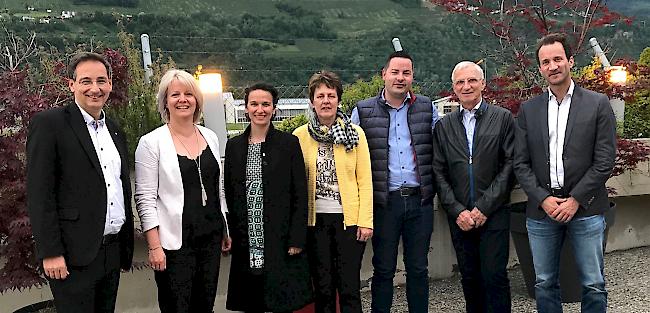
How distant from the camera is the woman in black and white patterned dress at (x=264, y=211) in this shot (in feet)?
9.94

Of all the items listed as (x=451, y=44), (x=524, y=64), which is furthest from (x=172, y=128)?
(x=451, y=44)

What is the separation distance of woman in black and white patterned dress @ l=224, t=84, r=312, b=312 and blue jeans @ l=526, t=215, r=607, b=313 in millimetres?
1270

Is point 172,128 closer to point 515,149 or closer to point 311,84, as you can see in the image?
point 311,84

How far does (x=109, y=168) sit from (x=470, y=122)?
6.53 feet

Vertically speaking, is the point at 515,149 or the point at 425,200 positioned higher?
the point at 515,149

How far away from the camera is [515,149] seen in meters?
3.31

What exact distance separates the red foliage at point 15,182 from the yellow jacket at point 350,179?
4.93ft

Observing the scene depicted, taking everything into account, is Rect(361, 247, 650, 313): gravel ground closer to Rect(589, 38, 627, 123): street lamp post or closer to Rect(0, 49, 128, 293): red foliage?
Rect(589, 38, 627, 123): street lamp post

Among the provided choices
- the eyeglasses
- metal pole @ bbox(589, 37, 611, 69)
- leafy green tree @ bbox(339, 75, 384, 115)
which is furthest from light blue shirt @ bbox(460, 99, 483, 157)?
leafy green tree @ bbox(339, 75, 384, 115)

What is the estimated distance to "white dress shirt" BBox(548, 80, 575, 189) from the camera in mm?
3082

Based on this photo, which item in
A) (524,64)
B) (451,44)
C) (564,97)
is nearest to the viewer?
(564,97)

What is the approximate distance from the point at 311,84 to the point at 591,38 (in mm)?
3262

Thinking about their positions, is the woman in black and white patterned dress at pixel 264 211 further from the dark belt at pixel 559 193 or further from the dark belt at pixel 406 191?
the dark belt at pixel 559 193

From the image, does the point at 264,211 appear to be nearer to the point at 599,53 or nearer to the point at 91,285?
the point at 91,285
